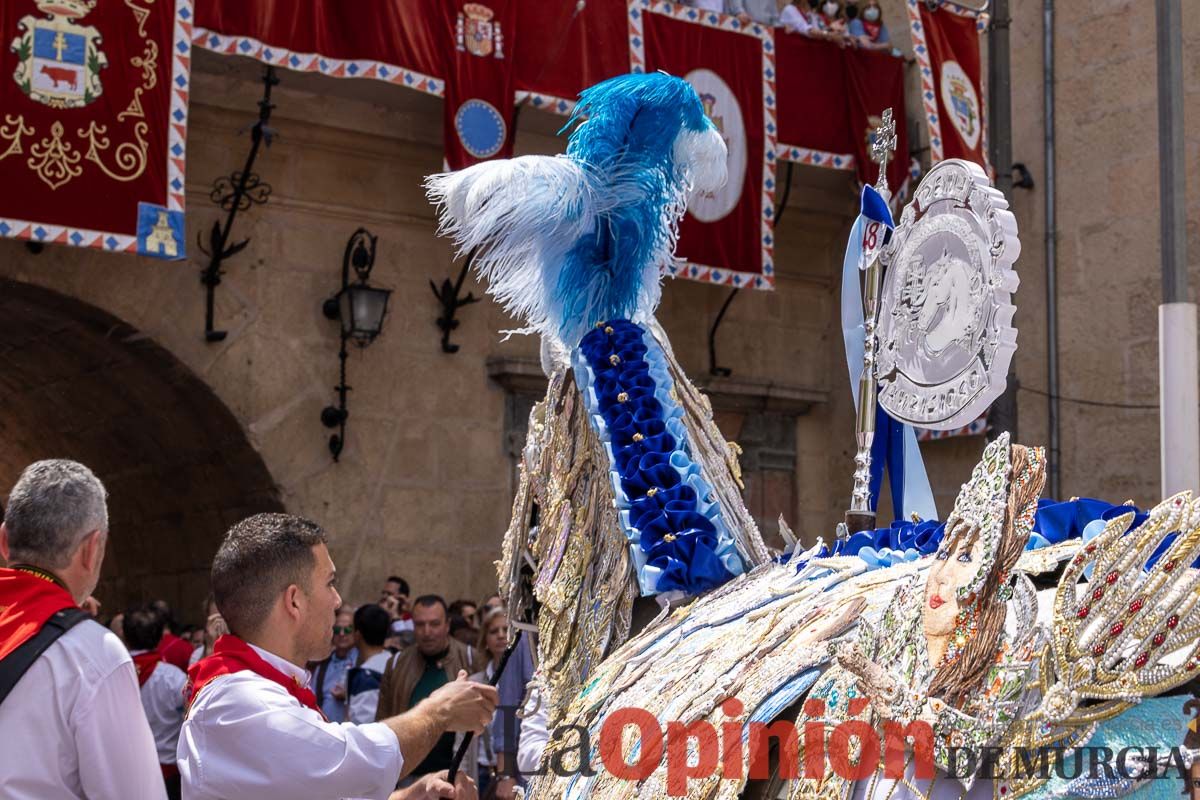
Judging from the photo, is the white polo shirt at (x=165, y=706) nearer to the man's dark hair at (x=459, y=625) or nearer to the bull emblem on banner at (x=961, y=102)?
the man's dark hair at (x=459, y=625)

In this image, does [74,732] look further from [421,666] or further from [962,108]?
[962,108]

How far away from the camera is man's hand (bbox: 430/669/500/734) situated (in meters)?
2.91

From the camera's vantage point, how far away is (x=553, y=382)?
162 inches

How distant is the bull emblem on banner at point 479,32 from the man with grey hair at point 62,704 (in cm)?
691

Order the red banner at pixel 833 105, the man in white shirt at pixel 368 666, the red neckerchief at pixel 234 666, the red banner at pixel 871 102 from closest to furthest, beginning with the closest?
the red neckerchief at pixel 234 666, the man in white shirt at pixel 368 666, the red banner at pixel 833 105, the red banner at pixel 871 102

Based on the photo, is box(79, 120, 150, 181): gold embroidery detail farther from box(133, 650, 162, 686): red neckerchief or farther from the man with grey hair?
the man with grey hair

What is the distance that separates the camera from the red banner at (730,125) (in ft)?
32.9

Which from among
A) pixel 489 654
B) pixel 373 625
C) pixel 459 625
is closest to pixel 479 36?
pixel 459 625

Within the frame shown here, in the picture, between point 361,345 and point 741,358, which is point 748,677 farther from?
point 741,358

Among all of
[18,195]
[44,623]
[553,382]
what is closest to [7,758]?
[44,623]

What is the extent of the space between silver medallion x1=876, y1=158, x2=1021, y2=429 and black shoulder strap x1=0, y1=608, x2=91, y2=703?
1834 millimetres

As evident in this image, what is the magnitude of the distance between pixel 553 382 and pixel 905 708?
1930mm

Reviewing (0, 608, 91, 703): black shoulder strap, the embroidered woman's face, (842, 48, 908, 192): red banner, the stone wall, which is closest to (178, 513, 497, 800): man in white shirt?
(0, 608, 91, 703): black shoulder strap

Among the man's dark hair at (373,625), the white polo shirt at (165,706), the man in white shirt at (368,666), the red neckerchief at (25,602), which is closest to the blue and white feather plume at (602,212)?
the red neckerchief at (25,602)
